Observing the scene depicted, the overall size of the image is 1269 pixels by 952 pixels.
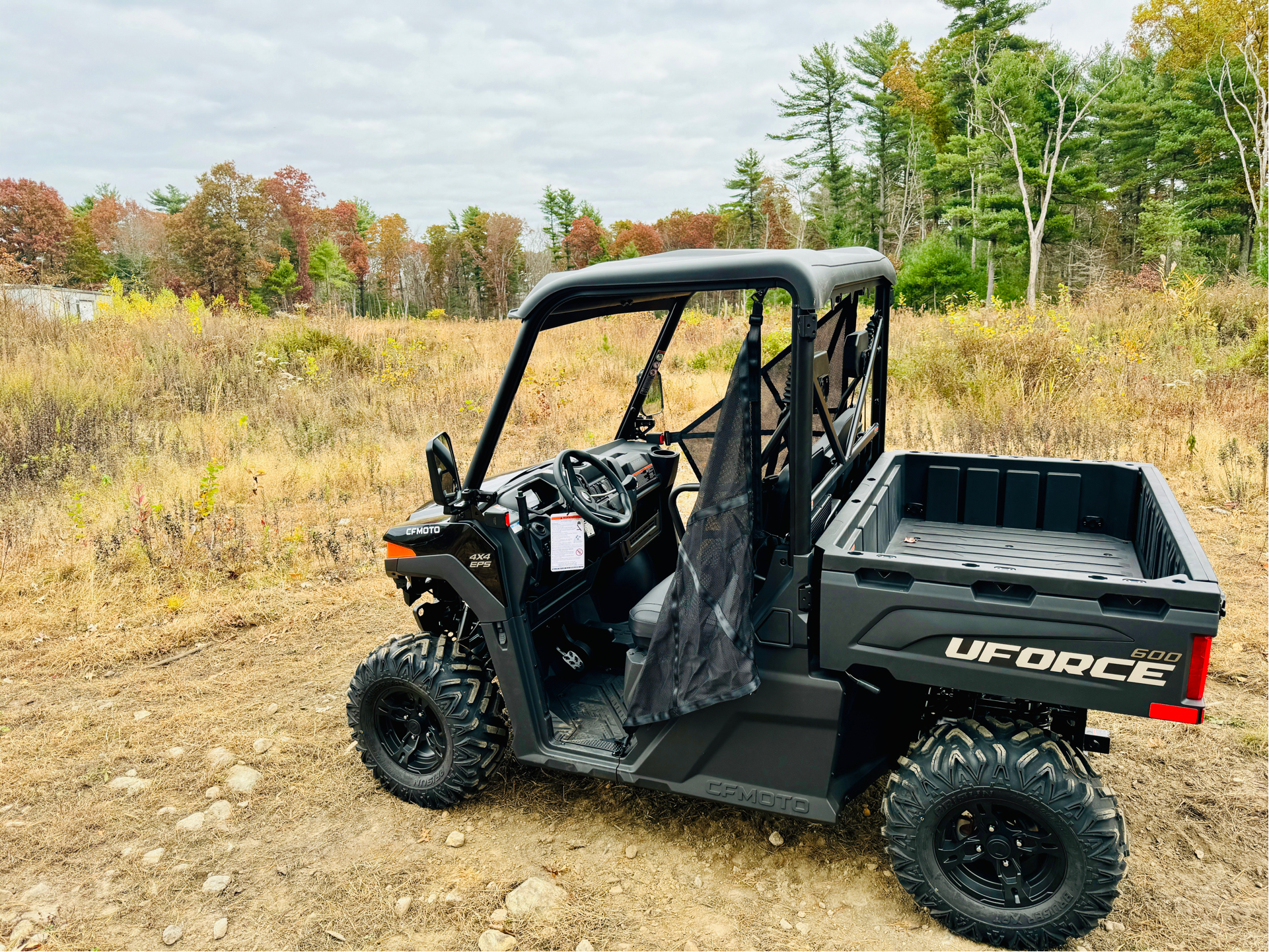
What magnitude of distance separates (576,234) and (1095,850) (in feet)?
144

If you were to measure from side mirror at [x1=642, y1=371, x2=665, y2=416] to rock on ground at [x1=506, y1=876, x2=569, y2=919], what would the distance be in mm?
2055

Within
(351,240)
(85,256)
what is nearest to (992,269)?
(351,240)

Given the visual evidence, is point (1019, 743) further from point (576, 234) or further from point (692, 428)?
point (576, 234)

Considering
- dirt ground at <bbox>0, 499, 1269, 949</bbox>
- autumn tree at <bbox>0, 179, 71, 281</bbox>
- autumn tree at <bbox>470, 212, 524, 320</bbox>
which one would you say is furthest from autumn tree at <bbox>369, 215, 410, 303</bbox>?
dirt ground at <bbox>0, 499, 1269, 949</bbox>

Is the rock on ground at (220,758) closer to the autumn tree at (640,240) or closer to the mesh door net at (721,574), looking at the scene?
the mesh door net at (721,574)

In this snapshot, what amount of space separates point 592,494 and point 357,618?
8.76 feet

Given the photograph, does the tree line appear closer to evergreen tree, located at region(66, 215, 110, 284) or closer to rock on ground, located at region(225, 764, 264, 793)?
evergreen tree, located at region(66, 215, 110, 284)

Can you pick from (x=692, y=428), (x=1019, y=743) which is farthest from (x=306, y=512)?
(x=1019, y=743)

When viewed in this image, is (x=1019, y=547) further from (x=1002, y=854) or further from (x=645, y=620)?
(x=645, y=620)

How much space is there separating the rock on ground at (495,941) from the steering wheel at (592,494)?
4.44ft

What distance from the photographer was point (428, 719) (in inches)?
128

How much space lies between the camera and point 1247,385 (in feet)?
30.0

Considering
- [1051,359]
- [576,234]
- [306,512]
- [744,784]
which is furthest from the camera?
[576,234]

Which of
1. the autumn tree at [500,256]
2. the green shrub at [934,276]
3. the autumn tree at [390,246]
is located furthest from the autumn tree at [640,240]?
the green shrub at [934,276]
